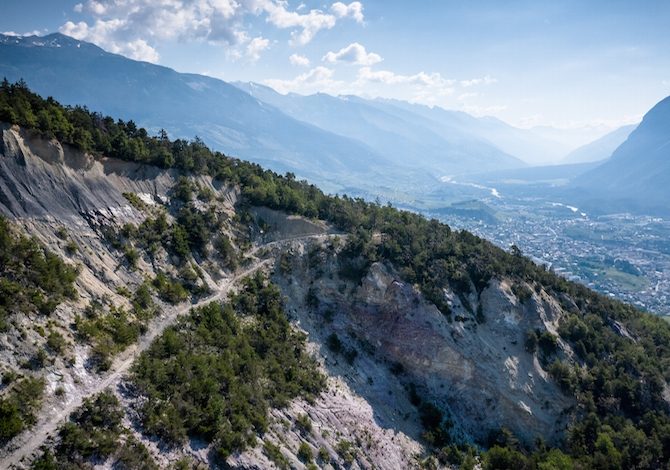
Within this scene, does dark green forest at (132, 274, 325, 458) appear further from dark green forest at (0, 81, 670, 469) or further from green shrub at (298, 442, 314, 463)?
dark green forest at (0, 81, 670, 469)

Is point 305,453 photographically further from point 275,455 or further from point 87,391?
point 87,391

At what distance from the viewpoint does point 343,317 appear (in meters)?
60.8

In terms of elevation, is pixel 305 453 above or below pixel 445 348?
below

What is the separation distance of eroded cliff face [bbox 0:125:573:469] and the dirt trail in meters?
1.44

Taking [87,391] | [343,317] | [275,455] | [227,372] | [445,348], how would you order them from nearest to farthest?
1. [87,391]
2. [275,455]
3. [227,372]
4. [445,348]
5. [343,317]

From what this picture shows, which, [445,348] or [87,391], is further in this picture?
[445,348]

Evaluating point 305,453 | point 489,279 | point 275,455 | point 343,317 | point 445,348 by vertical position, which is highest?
point 489,279

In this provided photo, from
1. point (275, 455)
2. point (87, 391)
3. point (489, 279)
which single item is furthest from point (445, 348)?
point (87, 391)

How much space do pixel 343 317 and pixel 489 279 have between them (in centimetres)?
2342

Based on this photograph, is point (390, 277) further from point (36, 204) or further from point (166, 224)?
point (36, 204)

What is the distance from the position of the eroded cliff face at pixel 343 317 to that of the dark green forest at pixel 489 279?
1932 millimetres

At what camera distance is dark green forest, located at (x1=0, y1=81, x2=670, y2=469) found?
50.6 metres

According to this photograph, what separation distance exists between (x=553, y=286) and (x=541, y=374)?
19.6 meters

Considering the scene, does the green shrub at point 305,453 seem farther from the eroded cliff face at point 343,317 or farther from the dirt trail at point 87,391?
the dirt trail at point 87,391
